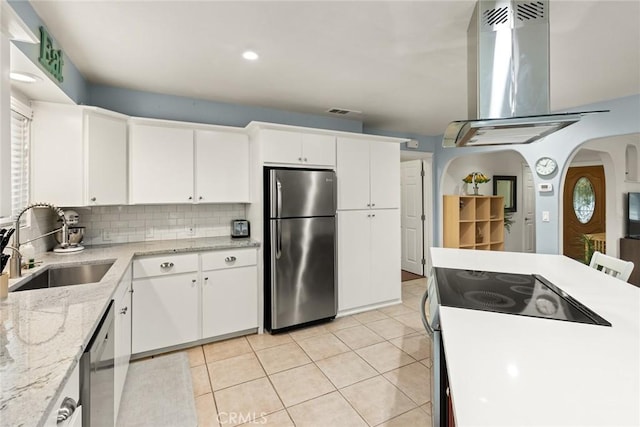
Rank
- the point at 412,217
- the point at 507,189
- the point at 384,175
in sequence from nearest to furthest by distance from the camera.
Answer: the point at 384,175 → the point at 412,217 → the point at 507,189

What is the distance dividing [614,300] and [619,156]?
4291 millimetres

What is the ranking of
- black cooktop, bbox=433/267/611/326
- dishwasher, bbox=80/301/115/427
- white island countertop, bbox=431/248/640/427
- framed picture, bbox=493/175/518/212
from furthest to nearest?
framed picture, bbox=493/175/518/212 → black cooktop, bbox=433/267/611/326 → dishwasher, bbox=80/301/115/427 → white island countertop, bbox=431/248/640/427

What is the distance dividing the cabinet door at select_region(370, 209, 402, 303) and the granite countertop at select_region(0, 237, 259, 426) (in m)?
2.57

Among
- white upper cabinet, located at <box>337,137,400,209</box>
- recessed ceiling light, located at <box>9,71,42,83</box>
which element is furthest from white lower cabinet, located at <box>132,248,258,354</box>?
recessed ceiling light, located at <box>9,71,42,83</box>

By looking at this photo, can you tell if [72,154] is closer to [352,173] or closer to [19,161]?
[19,161]

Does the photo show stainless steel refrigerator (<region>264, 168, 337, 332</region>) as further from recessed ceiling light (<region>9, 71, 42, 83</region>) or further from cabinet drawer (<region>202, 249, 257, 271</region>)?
recessed ceiling light (<region>9, 71, 42, 83</region>)

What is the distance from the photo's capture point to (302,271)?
3027 mm

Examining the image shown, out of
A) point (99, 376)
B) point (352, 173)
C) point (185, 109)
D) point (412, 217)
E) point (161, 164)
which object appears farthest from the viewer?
point (412, 217)

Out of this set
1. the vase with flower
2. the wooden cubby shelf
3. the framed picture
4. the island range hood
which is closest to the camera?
the island range hood

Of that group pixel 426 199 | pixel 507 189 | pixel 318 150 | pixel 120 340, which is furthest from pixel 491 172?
pixel 120 340

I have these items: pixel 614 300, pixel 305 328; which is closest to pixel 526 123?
pixel 614 300

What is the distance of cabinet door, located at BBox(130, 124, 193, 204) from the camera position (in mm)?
2727

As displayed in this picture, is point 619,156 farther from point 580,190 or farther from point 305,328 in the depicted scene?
point 305,328

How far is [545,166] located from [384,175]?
6.12 ft
